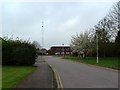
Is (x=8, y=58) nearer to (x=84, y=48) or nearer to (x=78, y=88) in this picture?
(x=78, y=88)

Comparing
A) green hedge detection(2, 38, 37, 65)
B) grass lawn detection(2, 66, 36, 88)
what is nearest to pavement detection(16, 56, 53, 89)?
grass lawn detection(2, 66, 36, 88)

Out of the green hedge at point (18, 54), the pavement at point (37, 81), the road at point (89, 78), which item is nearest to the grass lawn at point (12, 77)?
the pavement at point (37, 81)

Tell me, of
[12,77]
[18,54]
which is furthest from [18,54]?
[12,77]

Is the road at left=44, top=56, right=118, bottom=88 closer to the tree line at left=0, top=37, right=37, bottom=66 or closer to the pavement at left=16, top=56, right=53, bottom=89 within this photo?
the pavement at left=16, top=56, right=53, bottom=89

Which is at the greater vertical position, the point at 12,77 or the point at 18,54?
the point at 18,54

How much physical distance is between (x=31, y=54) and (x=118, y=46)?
32.6 meters

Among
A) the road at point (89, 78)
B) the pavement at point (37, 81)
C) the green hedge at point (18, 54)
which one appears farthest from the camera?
the green hedge at point (18, 54)

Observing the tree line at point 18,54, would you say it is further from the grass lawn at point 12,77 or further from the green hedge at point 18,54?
the grass lawn at point 12,77

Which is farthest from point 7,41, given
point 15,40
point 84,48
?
point 84,48

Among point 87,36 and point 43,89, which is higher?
point 87,36

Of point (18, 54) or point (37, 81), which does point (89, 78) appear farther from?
point (18, 54)

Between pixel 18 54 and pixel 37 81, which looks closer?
pixel 37 81

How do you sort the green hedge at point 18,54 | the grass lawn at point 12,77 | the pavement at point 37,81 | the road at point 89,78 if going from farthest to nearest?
the green hedge at point 18,54 < the grass lawn at point 12,77 < the road at point 89,78 < the pavement at point 37,81

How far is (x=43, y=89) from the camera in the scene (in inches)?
628
